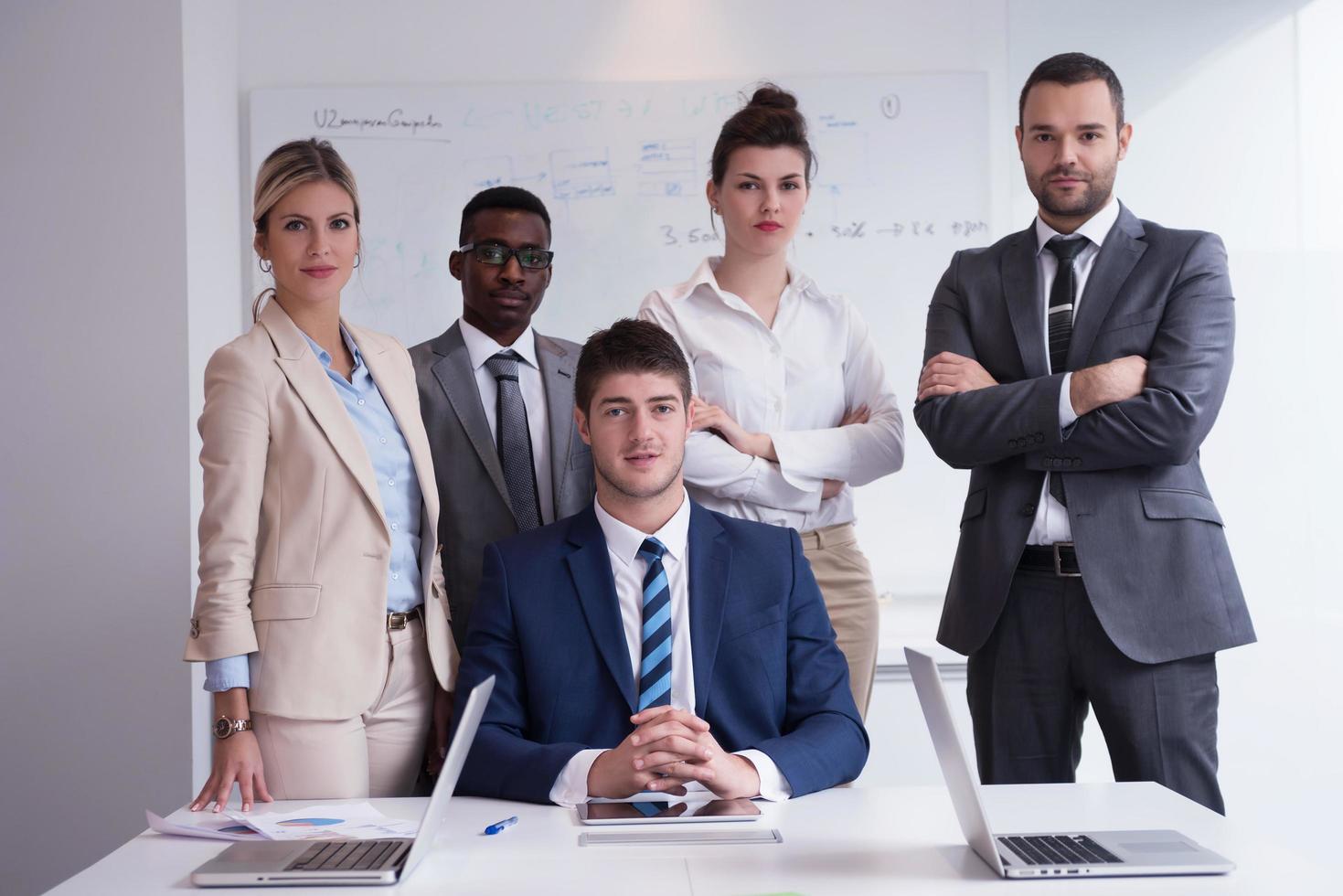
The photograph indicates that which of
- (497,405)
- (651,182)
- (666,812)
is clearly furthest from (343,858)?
(651,182)

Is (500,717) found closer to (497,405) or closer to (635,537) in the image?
(635,537)

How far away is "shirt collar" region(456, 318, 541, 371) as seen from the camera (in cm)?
256

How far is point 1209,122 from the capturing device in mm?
4039

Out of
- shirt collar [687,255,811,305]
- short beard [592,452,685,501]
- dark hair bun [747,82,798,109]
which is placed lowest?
short beard [592,452,685,501]

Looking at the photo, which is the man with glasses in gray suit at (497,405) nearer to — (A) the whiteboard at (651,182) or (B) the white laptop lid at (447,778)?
(B) the white laptop lid at (447,778)

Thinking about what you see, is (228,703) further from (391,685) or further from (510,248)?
(510,248)

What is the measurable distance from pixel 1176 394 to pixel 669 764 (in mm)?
1208

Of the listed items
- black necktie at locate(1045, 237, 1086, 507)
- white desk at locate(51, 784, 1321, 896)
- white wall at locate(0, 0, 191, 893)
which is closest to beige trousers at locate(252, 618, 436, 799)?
white desk at locate(51, 784, 1321, 896)

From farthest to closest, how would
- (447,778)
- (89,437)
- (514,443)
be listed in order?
(89,437) < (514,443) < (447,778)

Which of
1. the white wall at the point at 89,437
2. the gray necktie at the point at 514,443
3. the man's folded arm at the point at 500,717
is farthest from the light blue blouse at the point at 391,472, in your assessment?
the white wall at the point at 89,437

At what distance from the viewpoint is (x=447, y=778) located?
1457 mm

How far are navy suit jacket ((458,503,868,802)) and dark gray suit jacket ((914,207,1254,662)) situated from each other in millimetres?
460

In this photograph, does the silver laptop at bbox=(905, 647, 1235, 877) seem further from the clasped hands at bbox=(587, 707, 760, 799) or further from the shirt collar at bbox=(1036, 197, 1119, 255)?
the shirt collar at bbox=(1036, 197, 1119, 255)

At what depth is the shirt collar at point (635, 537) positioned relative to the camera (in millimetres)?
2123
